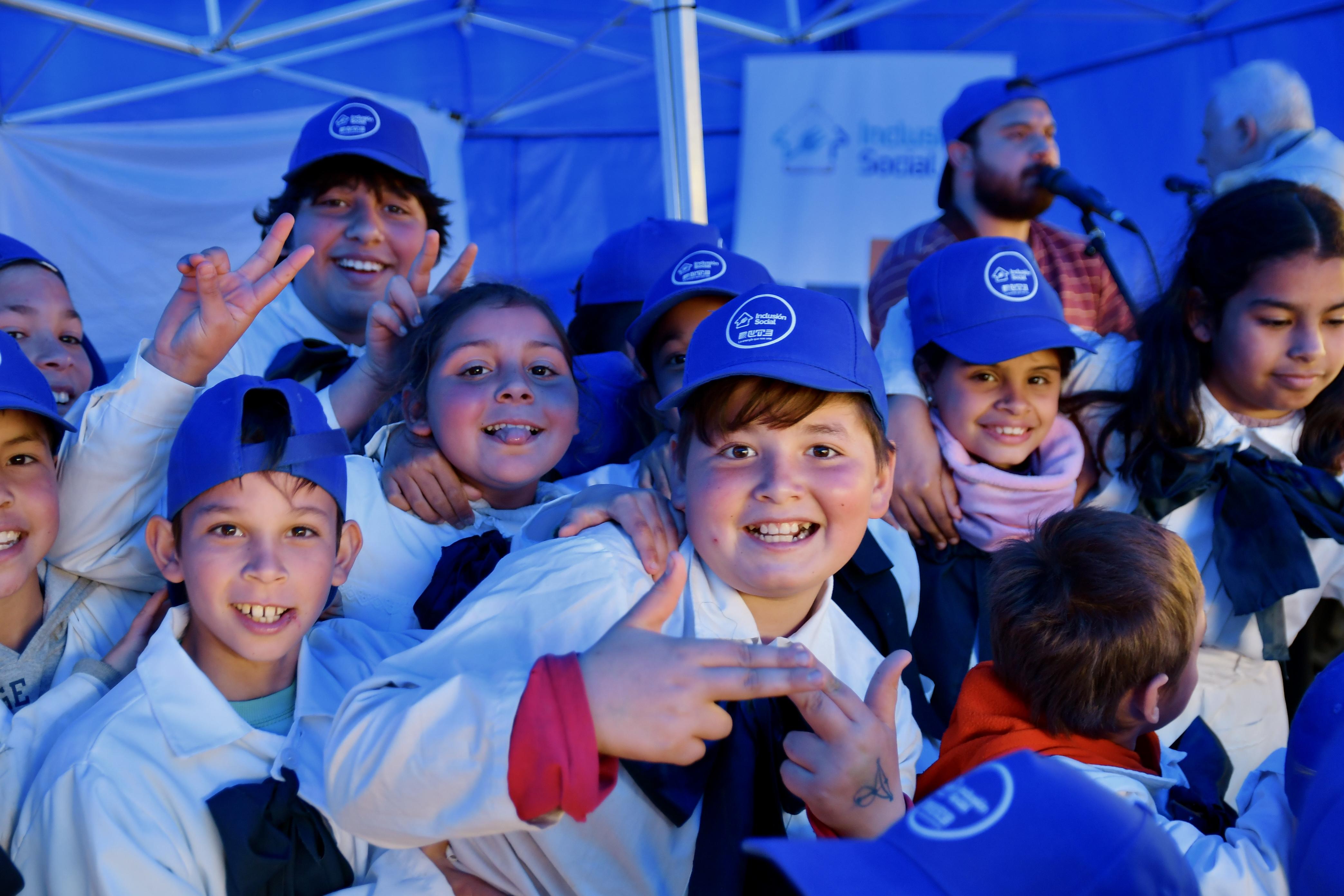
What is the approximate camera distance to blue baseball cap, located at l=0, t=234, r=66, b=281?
7.57ft

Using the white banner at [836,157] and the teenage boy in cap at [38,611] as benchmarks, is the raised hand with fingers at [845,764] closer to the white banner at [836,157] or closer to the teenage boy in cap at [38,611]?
the teenage boy in cap at [38,611]

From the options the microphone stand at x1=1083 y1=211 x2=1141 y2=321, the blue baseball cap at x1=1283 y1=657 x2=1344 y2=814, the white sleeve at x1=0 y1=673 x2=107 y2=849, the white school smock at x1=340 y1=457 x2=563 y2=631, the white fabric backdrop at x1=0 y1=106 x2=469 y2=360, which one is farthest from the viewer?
the white fabric backdrop at x1=0 y1=106 x2=469 y2=360

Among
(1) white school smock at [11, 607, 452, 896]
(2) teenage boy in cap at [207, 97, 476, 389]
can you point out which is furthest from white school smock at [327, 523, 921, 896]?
(2) teenage boy in cap at [207, 97, 476, 389]

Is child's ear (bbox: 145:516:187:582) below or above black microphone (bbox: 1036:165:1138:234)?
below

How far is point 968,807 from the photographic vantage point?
2.87ft

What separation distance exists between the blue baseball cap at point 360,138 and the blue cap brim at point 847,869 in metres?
2.37

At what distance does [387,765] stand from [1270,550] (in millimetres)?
1845

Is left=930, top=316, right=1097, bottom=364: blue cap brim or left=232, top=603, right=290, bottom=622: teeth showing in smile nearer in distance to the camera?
left=232, top=603, right=290, bottom=622: teeth showing in smile

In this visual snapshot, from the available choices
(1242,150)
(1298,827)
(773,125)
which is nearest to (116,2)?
(773,125)

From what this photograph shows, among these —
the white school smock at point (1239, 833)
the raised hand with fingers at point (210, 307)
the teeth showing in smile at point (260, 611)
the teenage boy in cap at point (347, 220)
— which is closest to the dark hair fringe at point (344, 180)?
the teenage boy in cap at point (347, 220)

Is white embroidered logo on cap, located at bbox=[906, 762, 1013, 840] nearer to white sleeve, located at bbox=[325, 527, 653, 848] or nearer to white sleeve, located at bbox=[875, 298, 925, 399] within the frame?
white sleeve, located at bbox=[325, 527, 653, 848]

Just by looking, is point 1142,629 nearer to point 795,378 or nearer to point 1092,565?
point 1092,565

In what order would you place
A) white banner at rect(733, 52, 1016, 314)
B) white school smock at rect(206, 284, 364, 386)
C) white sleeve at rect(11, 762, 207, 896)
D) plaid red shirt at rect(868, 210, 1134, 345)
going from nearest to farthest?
white sleeve at rect(11, 762, 207, 896), white school smock at rect(206, 284, 364, 386), plaid red shirt at rect(868, 210, 1134, 345), white banner at rect(733, 52, 1016, 314)

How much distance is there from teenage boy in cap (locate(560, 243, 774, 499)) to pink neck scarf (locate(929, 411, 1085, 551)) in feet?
2.02
